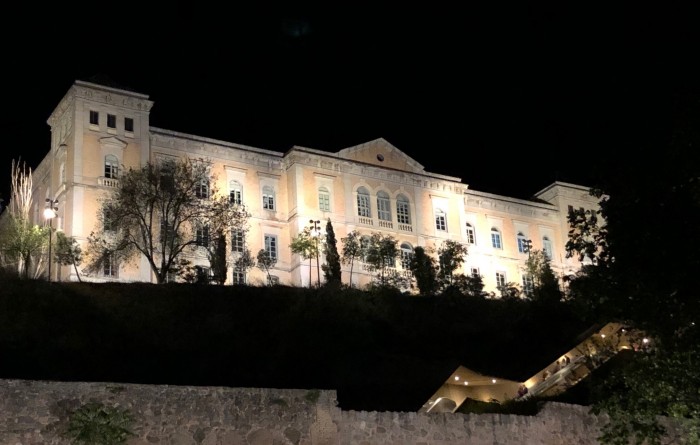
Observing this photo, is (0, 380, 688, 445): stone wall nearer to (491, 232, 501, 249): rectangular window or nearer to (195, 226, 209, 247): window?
(195, 226, 209, 247): window

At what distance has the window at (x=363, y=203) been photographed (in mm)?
59281

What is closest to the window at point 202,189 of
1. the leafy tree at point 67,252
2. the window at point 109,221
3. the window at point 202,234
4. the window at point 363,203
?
the window at point 202,234

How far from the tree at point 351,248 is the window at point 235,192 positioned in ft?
23.1

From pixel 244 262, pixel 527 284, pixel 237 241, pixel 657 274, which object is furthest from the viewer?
pixel 527 284

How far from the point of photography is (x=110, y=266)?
47.4 metres

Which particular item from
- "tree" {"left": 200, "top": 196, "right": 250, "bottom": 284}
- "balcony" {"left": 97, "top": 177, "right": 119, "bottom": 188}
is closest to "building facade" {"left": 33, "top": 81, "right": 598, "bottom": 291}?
"balcony" {"left": 97, "top": 177, "right": 119, "bottom": 188}

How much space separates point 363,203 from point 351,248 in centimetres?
637

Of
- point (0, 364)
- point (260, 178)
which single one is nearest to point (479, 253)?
point (260, 178)

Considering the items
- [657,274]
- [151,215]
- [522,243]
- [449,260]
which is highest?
[522,243]

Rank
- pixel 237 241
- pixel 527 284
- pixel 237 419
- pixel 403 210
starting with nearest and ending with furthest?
pixel 237 419
pixel 237 241
pixel 403 210
pixel 527 284

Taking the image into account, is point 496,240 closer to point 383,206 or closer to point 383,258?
point 383,206

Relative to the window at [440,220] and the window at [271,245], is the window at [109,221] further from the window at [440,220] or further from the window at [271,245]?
the window at [440,220]

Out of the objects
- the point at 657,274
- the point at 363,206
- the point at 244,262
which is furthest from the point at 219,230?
the point at 657,274

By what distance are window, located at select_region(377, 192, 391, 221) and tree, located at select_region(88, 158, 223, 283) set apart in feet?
46.6
